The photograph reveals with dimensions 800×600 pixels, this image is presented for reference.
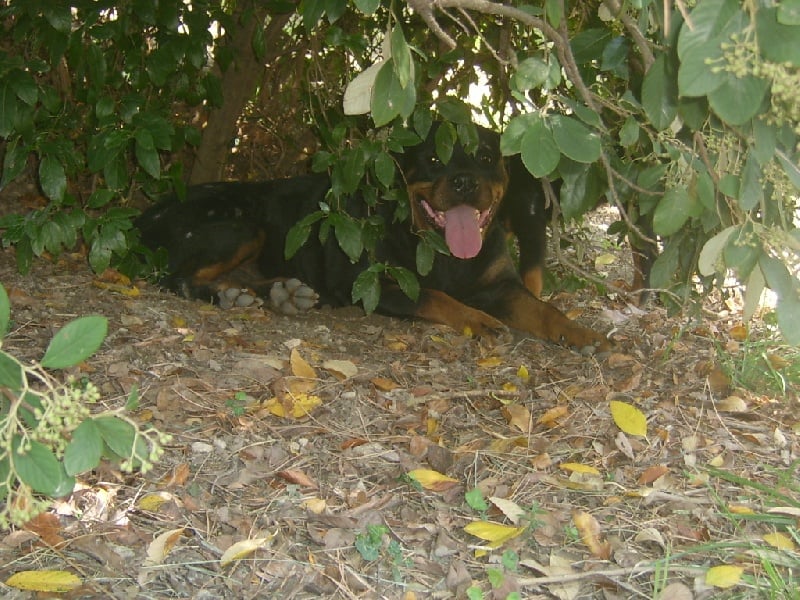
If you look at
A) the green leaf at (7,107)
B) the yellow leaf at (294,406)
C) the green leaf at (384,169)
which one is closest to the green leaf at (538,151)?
the yellow leaf at (294,406)

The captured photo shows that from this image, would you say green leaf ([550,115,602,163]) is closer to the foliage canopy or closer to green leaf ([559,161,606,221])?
the foliage canopy

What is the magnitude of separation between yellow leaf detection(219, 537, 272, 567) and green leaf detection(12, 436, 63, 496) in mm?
781

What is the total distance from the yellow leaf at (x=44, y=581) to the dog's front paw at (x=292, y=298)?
2746 millimetres

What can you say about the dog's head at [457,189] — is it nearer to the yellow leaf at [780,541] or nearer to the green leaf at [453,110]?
the green leaf at [453,110]

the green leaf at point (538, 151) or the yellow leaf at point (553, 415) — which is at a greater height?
the green leaf at point (538, 151)

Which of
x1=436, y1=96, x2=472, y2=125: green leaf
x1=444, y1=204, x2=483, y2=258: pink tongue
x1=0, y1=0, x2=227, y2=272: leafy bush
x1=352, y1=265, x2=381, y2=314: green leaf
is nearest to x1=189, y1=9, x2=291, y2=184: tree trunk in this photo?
x1=0, y1=0, x2=227, y2=272: leafy bush

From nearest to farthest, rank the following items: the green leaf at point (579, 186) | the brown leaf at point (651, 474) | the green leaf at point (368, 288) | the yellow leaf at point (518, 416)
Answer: the brown leaf at point (651, 474), the green leaf at point (579, 186), the yellow leaf at point (518, 416), the green leaf at point (368, 288)

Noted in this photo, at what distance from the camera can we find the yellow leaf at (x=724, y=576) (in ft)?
6.59

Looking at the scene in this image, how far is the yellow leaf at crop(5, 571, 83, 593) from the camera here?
75.2 inches

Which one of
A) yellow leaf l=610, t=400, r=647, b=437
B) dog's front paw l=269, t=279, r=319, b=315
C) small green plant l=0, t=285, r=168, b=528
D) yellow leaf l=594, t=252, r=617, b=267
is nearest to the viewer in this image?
small green plant l=0, t=285, r=168, b=528

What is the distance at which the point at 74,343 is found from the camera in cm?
135

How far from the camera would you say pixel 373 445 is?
2729mm

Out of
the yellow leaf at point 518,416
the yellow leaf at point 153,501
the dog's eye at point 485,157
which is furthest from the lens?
the dog's eye at point 485,157

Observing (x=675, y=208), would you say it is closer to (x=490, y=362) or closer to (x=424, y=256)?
(x=490, y=362)
